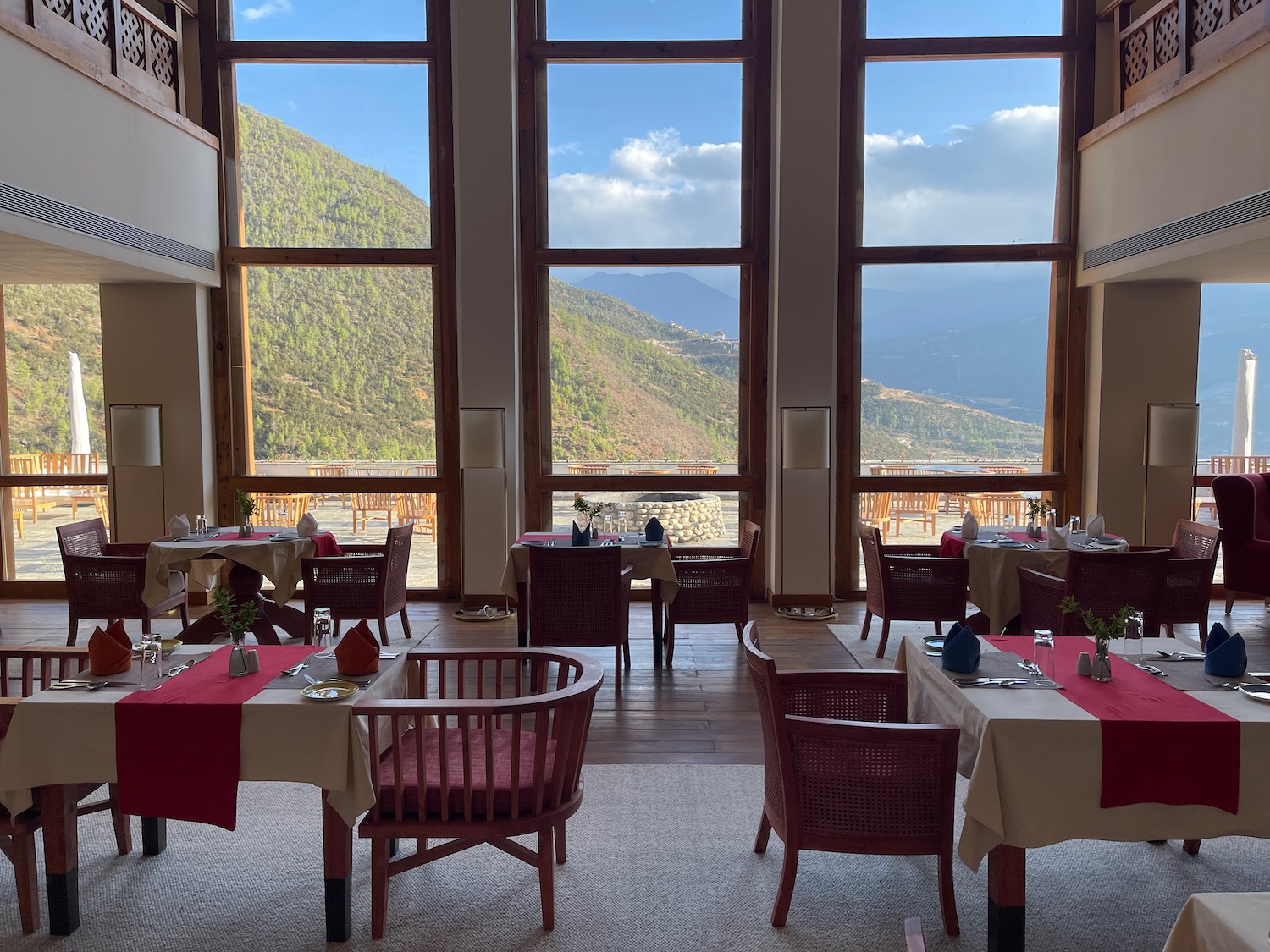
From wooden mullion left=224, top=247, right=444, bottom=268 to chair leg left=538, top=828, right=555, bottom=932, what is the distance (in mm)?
5759

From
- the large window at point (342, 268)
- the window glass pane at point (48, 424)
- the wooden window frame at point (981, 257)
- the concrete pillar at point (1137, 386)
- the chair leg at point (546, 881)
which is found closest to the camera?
the chair leg at point (546, 881)

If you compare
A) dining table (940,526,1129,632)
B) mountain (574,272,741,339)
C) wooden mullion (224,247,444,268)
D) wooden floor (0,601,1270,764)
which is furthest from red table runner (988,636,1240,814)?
wooden mullion (224,247,444,268)

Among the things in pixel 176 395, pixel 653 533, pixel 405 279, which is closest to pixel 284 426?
pixel 176 395

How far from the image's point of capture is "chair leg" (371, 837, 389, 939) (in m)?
2.72

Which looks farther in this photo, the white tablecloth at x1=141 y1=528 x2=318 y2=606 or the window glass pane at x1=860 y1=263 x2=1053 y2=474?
the window glass pane at x1=860 y1=263 x2=1053 y2=474

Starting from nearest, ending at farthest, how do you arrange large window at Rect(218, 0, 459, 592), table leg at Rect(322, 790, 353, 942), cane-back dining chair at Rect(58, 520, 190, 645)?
table leg at Rect(322, 790, 353, 942)
cane-back dining chair at Rect(58, 520, 190, 645)
large window at Rect(218, 0, 459, 592)

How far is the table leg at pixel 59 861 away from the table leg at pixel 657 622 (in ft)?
11.4

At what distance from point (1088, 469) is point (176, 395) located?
24.2ft

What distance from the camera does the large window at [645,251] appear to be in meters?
7.51

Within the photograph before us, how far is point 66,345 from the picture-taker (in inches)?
307

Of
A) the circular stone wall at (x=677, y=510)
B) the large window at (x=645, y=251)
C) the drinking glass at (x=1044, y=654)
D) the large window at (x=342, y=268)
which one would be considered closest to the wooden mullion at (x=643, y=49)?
the large window at (x=645, y=251)

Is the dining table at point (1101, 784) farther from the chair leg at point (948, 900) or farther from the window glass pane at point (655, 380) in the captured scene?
the window glass pane at point (655, 380)

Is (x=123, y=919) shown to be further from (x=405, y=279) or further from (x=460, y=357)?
(x=405, y=279)

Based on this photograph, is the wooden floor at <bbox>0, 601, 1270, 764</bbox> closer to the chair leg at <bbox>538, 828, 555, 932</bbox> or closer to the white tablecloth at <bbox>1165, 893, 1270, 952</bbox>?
the chair leg at <bbox>538, 828, 555, 932</bbox>
